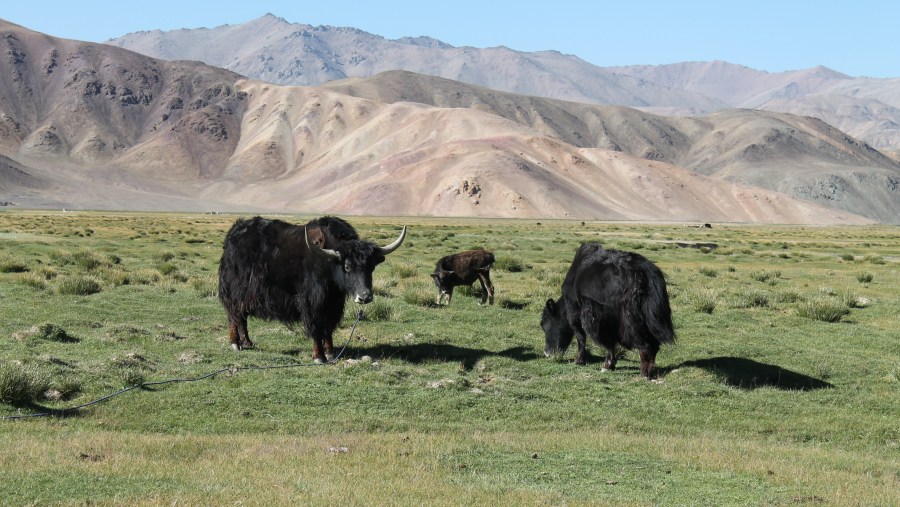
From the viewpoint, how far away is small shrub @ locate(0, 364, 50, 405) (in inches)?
381

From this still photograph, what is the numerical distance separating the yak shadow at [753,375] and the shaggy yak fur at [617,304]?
1.27 m

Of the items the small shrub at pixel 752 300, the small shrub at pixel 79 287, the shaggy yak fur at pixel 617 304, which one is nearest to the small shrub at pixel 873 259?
the small shrub at pixel 752 300

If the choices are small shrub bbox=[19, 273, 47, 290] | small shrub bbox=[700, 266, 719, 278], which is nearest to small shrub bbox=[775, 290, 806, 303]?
small shrub bbox=[700, 266, 719, 278]

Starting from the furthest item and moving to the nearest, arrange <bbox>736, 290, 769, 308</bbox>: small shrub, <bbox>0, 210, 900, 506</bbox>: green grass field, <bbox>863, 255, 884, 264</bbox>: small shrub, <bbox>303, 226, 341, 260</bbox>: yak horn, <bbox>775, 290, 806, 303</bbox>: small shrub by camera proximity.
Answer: <bbox>863, 255, 884, 264</bbox>: small shrub, <bbox>775, 290, 806, 303</bbox>: small shrub, <bbox>736, 290, 769, 308</bbox>: small shrub, <bbox>303, 226, 341, 260</bbox>: yak horn, <bbox>0, 210, 900, 506</bbox>: green grass field

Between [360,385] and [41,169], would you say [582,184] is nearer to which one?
[41,169]

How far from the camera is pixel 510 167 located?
151625 mm

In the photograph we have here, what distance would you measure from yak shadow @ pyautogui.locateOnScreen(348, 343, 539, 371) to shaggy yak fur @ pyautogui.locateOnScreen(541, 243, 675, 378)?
1288 mm

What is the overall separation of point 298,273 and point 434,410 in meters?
4.05

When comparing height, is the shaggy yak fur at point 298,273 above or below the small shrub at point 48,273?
above

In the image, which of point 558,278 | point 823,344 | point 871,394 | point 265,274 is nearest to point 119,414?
point 265,274

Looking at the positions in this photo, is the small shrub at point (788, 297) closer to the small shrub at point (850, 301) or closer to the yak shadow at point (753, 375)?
the small shrub at point (850, 301)

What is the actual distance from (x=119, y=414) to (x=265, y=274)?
4376 mm

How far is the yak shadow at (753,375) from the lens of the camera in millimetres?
13125

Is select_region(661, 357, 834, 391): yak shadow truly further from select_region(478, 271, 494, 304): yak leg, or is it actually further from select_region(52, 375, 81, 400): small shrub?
select_region(52, 375, 81, 400): small shrub
